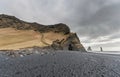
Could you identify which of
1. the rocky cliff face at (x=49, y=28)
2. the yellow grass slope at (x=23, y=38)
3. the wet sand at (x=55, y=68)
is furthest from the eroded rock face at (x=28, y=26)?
the wet sand at (x=55, y=68)

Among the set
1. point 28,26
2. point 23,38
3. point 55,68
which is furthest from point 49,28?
point 55,68

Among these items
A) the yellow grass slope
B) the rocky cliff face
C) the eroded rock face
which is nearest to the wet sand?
the yellow grass slope

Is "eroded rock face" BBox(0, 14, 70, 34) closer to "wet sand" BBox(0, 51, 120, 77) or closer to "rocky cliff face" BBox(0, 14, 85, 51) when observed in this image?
"rocky cliff face" BBox(0, 14, 85, 51)

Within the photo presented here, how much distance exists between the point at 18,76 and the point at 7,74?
32cm

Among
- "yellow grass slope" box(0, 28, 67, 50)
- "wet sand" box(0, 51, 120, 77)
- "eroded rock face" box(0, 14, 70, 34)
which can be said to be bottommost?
"wet sand" box(0, 51, 120, 77)

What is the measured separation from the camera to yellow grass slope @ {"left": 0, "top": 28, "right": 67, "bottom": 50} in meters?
7.42

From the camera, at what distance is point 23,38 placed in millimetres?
8086

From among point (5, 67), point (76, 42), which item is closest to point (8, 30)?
→ point (76, 42)

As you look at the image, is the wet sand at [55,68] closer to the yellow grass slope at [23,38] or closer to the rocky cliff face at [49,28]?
the yellow grass slope at [23,38]

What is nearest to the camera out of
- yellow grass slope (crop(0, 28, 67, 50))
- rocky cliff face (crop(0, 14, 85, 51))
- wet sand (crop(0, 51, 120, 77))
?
wet sand (crop(0, 51, 120, 77))

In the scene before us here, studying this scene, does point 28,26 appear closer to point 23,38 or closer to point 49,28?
point 49,28

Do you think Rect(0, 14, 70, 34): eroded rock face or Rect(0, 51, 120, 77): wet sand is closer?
Rect(0, 51, 120, 77): wet sand

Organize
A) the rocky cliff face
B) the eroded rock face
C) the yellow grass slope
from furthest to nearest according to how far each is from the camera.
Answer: the eroded rock face, the rocky cliff face, the yellow grass slope

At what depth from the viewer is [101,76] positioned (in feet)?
13.8
